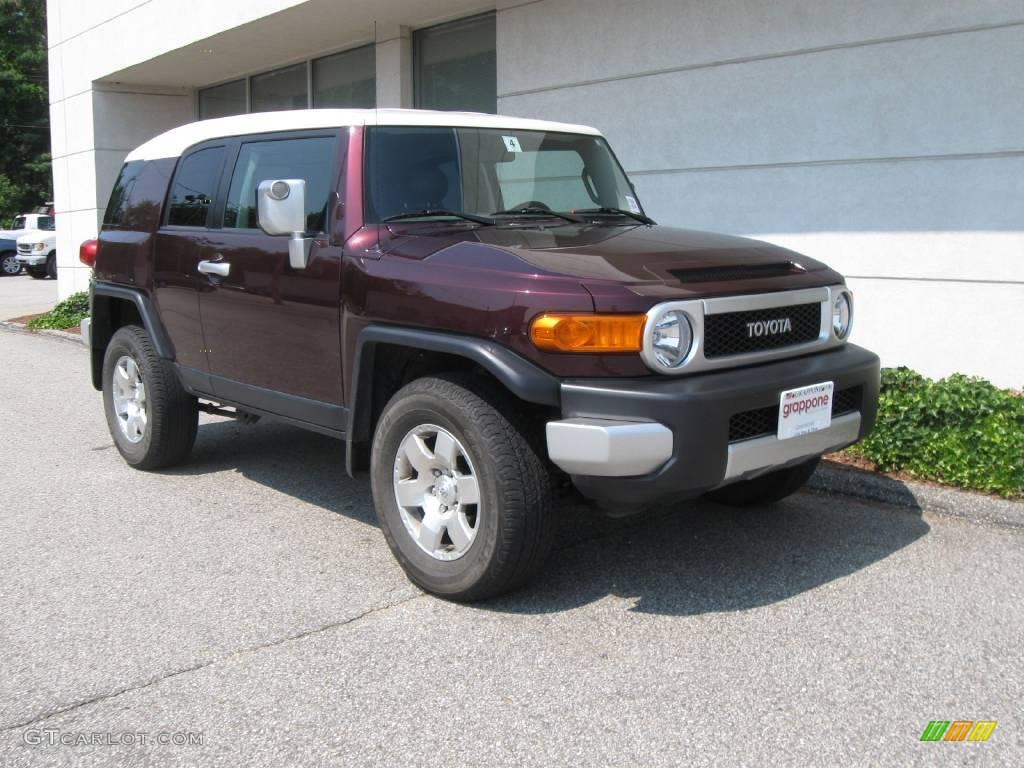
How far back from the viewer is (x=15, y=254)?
29375 millimetres

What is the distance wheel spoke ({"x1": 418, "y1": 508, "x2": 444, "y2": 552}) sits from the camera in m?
3.98

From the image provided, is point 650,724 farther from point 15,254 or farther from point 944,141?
point 15,254

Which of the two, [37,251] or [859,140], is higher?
[859,140]

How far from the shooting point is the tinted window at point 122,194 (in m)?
6.07

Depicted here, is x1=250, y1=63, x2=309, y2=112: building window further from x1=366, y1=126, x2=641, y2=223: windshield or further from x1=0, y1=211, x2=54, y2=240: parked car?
x1=0, y1=211, x2=54, y2=240: parked car

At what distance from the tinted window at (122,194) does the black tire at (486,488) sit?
297 centimetres

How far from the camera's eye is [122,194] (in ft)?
20.2

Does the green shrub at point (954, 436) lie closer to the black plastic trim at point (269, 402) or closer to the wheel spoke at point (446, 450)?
the wheel spoke at point (446, 450)

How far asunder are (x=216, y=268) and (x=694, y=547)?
2747 mm

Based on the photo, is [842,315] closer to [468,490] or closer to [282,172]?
[468,490]

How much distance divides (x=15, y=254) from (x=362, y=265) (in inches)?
1142

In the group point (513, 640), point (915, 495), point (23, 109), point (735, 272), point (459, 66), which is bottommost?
point (513, 640)

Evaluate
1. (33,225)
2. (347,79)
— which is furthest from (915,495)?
(33,225)

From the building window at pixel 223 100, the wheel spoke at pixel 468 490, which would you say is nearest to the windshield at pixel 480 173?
the wheel spoke at pixel 468 490
